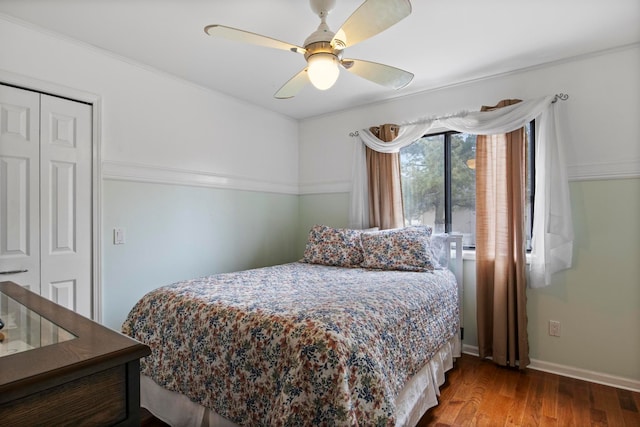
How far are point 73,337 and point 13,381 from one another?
9.2 inches

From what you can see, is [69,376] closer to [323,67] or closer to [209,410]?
[209,410]

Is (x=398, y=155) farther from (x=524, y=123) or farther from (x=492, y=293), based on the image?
(x=492, y=293)

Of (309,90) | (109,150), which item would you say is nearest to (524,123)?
(309,90)

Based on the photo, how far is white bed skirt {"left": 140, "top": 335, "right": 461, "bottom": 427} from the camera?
1.67 metres

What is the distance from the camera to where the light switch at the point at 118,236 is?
2.49 meters

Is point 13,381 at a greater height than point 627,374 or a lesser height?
greater

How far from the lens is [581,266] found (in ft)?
8.19

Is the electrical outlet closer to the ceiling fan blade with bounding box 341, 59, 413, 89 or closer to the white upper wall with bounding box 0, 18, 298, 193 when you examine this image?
the ceiling fan blade with bounding box 341, 59, 413, 89

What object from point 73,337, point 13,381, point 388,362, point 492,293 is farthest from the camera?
point 492,293

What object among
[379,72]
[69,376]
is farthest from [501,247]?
[69,376]

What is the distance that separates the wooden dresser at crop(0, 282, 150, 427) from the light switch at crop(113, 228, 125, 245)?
1.68m

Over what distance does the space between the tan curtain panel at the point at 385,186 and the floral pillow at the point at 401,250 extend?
41cm

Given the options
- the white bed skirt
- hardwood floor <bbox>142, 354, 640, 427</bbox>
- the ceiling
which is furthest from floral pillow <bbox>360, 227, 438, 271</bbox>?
the ceiling

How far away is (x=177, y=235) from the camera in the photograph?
9.50 ft
